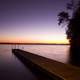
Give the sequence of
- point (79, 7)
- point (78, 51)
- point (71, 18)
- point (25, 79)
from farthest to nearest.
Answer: point (78, 51)
point (71, 18)
point (79, 7)
point (25, 79)

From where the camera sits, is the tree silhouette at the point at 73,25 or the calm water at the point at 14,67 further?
the tree silhouette at the point at 73,25

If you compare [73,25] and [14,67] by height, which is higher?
[73,25]

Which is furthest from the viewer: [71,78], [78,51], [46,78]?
[78,51]

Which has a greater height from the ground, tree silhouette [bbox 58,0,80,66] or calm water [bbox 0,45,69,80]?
tree silhouette [bbox 58,0,80,66]

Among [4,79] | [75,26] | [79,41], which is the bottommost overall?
[4,79]

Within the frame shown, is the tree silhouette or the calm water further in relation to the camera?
the tree silhouette

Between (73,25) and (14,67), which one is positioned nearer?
(14,67)

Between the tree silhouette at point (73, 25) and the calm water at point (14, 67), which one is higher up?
the tree silhouette at point (73, 25)

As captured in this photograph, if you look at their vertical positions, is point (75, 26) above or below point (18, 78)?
above

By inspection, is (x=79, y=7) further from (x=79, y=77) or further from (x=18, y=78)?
(x=79, y=77)

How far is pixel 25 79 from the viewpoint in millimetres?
A: 16562

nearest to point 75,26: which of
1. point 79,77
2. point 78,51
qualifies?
point 78,51

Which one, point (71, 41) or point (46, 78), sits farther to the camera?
point (71, 41)

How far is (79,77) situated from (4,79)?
6785 millimetres
